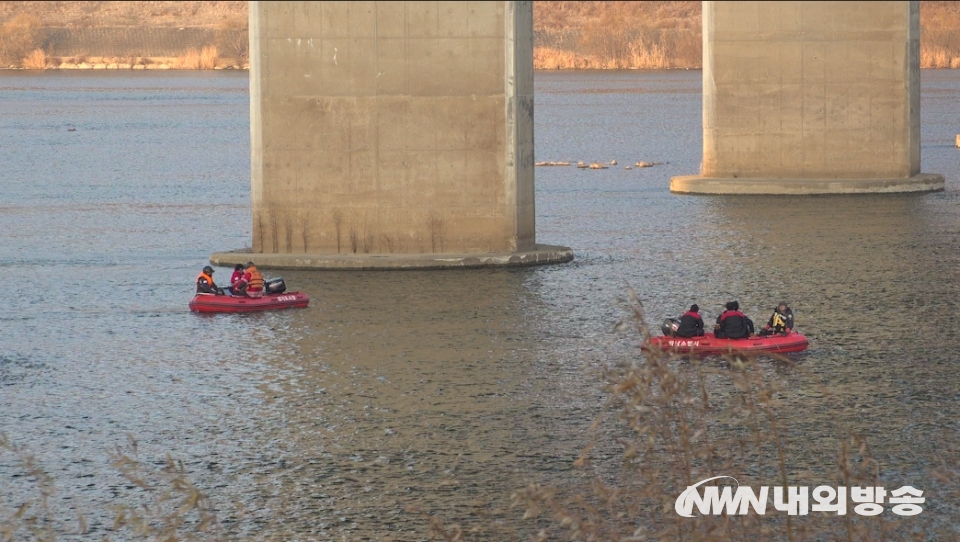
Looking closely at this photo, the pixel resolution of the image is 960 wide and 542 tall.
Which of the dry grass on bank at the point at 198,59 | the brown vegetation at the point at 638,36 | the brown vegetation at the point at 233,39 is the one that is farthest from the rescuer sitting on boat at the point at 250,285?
the brown vegetation at the point at 233,39

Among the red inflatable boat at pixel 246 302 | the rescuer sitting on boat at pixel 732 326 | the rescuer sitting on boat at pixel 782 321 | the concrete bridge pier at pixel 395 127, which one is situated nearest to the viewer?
the rescuer sitting on boat at pixel 732 326

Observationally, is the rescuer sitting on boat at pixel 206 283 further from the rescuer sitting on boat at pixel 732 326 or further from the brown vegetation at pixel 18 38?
the brown vegetation at pixel 18 38

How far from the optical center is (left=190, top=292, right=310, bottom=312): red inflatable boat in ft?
80.0

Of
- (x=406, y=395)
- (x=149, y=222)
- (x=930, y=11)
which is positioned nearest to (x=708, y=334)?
(x=406, y=395)

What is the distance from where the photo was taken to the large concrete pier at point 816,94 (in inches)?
1674

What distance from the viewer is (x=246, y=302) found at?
2458 centimetres

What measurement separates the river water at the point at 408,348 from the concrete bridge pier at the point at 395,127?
119cm

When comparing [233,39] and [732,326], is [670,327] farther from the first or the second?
[233,39]

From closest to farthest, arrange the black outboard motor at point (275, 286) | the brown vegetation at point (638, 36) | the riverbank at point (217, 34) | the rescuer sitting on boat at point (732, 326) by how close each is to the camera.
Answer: the rescuer sitting on boat at point (732, 326) < the black outboard motor at point (275, 286) < the brown vegetation at point (638, 36) < the riverbank at point (217, 34)

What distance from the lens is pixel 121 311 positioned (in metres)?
24.3

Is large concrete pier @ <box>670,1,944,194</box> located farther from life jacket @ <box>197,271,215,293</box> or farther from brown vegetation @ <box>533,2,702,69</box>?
brown vegetation @ <box>533,2,702,69</box>

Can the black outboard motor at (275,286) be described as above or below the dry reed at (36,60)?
below

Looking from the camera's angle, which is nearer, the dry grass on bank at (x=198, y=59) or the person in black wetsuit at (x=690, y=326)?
the person in black wetsuit at (x=690, y=326)

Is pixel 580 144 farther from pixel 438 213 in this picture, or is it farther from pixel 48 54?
pixel 48 54
